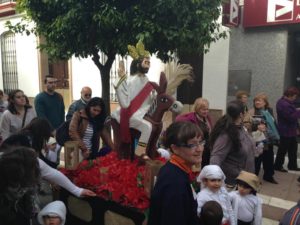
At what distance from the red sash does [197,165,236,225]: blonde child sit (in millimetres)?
917

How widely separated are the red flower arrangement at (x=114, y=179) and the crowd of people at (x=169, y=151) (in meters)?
0.19

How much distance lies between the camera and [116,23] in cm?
476

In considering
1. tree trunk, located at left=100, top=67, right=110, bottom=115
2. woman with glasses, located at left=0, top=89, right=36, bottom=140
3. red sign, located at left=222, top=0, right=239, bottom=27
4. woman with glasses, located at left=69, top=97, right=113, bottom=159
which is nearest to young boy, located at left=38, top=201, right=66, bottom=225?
woman with glasses, located at left=69, top=97, right=113, bottom=159

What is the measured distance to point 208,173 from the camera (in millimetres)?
2668

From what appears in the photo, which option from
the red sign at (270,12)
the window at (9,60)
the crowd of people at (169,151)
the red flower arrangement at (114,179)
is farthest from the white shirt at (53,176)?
the window at (9,60)

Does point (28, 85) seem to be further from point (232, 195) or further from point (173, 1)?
point (232, 195)

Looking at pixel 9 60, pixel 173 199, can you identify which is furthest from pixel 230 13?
pixel 9 60

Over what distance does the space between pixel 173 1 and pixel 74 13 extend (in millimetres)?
1513

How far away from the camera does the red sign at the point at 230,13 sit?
7.00m

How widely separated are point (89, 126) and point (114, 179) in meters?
0.87

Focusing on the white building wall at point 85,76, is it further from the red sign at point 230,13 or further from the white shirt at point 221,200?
the white shirt at point 221,200

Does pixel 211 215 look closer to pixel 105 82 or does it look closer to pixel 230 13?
pixel 105 82

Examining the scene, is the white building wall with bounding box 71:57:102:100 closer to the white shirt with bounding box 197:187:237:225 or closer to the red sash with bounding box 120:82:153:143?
the red sash with bounding box 120:82:153:143

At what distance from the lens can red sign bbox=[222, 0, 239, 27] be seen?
700 cm
